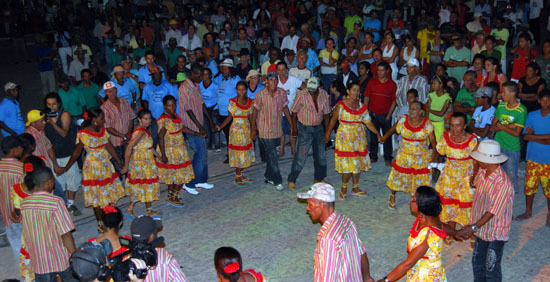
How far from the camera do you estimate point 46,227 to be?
5.27 meters

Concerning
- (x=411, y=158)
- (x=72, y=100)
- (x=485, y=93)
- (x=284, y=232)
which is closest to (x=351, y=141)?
(x=411, y=158)

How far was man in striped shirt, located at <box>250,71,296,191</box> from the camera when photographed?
9023mm

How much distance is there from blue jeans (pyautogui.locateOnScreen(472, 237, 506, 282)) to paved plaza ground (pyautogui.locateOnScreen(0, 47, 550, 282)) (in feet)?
2.55

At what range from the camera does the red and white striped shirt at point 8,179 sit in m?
6.20

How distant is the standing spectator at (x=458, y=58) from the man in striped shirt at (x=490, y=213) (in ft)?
20.5

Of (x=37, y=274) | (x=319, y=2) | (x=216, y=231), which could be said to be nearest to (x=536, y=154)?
(x=216, y=231)

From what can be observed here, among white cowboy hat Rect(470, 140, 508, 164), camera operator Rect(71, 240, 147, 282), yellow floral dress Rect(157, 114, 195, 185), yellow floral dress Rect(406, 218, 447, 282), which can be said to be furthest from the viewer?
yellow floral dress Rect(157, 114, 195, 185)

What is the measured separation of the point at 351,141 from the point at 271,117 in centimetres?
141

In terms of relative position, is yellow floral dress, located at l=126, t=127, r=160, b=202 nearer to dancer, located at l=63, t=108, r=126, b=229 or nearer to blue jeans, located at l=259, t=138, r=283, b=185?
dancer, located at l=63, t=108, r=126, b=229

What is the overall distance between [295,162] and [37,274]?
184 inches

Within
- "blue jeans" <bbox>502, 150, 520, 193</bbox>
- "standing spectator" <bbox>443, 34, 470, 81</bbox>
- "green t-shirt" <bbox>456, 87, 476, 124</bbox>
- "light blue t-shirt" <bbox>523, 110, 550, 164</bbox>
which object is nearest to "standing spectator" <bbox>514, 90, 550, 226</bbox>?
"light blue t-shirt" <bbox>523, 110, 550, 164</bbox>

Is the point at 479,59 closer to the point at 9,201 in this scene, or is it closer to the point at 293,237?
the point at 293,237

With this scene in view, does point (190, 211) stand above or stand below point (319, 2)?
below

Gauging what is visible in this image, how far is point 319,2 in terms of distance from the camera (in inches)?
741
